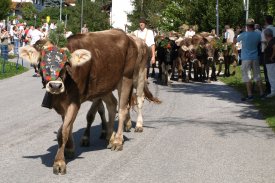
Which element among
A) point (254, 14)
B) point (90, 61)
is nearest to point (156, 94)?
point (90, 61)

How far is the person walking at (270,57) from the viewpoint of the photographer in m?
16.4

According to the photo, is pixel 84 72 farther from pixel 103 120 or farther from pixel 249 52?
pixel 249 52

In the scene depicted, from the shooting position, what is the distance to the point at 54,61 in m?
7.82

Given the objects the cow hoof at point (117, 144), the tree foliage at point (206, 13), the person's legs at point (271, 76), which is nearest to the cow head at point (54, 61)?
the cow hoof at point (117, 144)

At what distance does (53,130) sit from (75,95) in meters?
3.13

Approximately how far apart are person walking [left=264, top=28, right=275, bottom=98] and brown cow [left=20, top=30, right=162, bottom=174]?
7.36 meters

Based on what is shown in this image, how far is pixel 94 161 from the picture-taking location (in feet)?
27.9

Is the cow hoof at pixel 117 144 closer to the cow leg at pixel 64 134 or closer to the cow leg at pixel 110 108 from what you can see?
the cow leg at pixel 110 108

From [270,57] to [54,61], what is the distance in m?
9.81

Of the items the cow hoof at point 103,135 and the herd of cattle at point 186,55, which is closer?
the cow hoof at point 103,135

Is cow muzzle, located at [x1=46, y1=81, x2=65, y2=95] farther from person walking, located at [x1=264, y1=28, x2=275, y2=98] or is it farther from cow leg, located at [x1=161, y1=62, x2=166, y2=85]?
cow leg, located at [x1=161, y1=62, x2=166, y2=85]

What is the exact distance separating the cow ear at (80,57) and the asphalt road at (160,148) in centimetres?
137

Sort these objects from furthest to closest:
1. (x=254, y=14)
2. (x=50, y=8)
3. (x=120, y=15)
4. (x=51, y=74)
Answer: (x=50, y=8) < (x=120, y=15) < (x=254, y=14) < (x=51, y=74)

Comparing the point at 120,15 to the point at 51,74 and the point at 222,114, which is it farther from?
the point at 51,74
